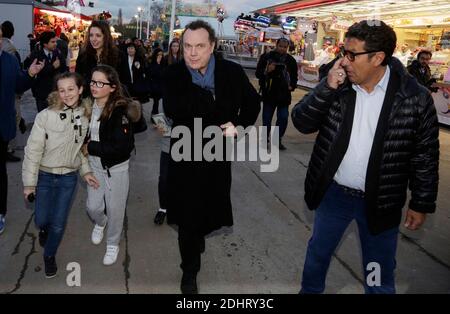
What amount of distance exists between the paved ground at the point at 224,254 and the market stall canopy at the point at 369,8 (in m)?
11.2

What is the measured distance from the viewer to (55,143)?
3.05 metres

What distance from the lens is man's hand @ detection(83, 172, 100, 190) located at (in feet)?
10.9

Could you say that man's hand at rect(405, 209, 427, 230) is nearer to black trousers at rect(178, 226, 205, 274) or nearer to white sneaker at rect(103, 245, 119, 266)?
black trousers at rect(178, 226, 205, 274)

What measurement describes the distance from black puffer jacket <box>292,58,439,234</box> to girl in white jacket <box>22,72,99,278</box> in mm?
1792

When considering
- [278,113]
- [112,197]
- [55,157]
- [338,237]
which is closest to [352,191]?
[338,237]

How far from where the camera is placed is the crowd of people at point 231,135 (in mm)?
2316

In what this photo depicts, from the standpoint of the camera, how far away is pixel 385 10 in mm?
16500

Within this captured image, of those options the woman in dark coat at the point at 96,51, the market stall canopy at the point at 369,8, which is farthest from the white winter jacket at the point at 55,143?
the market stall canopy at the point at 369,8

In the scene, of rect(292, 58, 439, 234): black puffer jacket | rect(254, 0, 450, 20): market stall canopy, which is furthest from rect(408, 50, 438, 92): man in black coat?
rect(292, 58, 439, 234): black puffer jacket

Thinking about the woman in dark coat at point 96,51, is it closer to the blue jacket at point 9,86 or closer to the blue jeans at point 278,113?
the blue jacket at point 9,86

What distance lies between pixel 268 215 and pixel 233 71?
7.63 feet

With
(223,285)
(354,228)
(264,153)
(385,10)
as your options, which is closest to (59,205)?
(223,285)

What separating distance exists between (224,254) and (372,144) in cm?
195

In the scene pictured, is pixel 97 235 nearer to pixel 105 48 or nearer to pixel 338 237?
pixel 105 48
